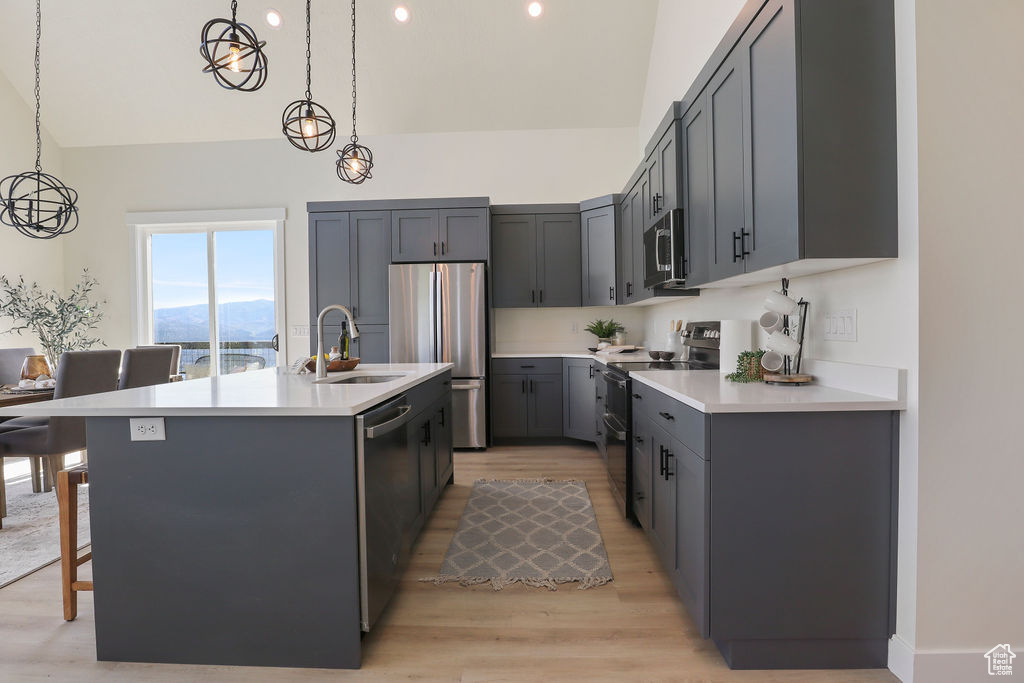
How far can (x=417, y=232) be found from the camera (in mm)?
5035

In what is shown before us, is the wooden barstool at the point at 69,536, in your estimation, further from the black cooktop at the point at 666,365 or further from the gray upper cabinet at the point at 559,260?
the gray upper cabinet at the point at 559,260

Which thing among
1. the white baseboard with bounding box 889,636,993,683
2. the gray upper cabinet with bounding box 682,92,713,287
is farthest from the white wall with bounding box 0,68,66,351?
the white baseboard with bounding box 889,636,993,683

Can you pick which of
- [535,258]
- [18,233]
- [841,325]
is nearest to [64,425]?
[18,233]

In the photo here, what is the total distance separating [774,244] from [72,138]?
24.2 ft

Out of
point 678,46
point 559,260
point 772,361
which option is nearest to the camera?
point 772,361

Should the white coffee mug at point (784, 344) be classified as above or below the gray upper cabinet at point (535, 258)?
below

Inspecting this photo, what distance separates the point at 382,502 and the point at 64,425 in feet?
8.32

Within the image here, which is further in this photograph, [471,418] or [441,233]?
[441,233]

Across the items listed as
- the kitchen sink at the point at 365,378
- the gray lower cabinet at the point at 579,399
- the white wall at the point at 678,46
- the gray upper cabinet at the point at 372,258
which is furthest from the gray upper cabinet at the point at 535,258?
the kitchen sink at the point at 365,378

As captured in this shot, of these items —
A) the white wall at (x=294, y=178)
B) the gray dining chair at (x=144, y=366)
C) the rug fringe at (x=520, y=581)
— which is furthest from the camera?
the white wall at (x=294, y=178)

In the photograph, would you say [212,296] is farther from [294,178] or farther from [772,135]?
[772,135]

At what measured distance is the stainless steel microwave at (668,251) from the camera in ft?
9.35

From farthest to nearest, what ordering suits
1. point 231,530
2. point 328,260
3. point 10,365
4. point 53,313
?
point 53,313, point 328,260, point 10,365, point 231,530

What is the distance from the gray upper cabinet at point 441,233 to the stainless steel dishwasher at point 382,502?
114 inches
